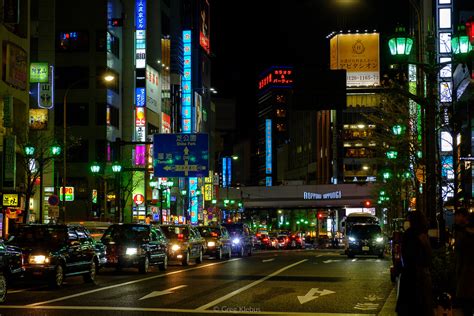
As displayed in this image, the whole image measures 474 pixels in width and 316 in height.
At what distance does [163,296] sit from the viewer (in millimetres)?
19750

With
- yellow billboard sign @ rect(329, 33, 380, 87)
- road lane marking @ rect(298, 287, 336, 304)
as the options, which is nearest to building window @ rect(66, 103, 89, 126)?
road lane marking @ rect(298, 287, 336, 304)

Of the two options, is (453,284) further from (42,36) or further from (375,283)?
(42,36)

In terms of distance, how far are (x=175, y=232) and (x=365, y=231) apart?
13.9 m

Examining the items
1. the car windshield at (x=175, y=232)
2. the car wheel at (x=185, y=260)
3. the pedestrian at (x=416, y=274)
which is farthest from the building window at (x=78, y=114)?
the pedestrian at (x=416, y=274)

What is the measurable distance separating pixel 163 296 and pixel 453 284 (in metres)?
8.10

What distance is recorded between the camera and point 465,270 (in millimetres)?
10820

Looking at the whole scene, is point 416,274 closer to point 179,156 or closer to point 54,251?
point 54,251

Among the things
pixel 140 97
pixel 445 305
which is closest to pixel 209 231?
pixel 445 305

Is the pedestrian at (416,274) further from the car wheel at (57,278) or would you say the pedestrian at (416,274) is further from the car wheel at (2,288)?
the car wheel at (57,278)

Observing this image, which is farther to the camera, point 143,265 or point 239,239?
point 239,239

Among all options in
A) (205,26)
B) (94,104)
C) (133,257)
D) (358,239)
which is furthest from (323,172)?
(133,257)

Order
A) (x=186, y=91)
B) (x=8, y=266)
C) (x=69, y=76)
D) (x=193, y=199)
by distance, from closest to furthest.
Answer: (x=8, y=266), (x=69, y=76), (x=186, y=91), (x=193, y=199)

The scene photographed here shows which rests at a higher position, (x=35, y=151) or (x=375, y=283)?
(x=35, y=151)

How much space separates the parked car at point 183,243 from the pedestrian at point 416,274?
2457 cm
